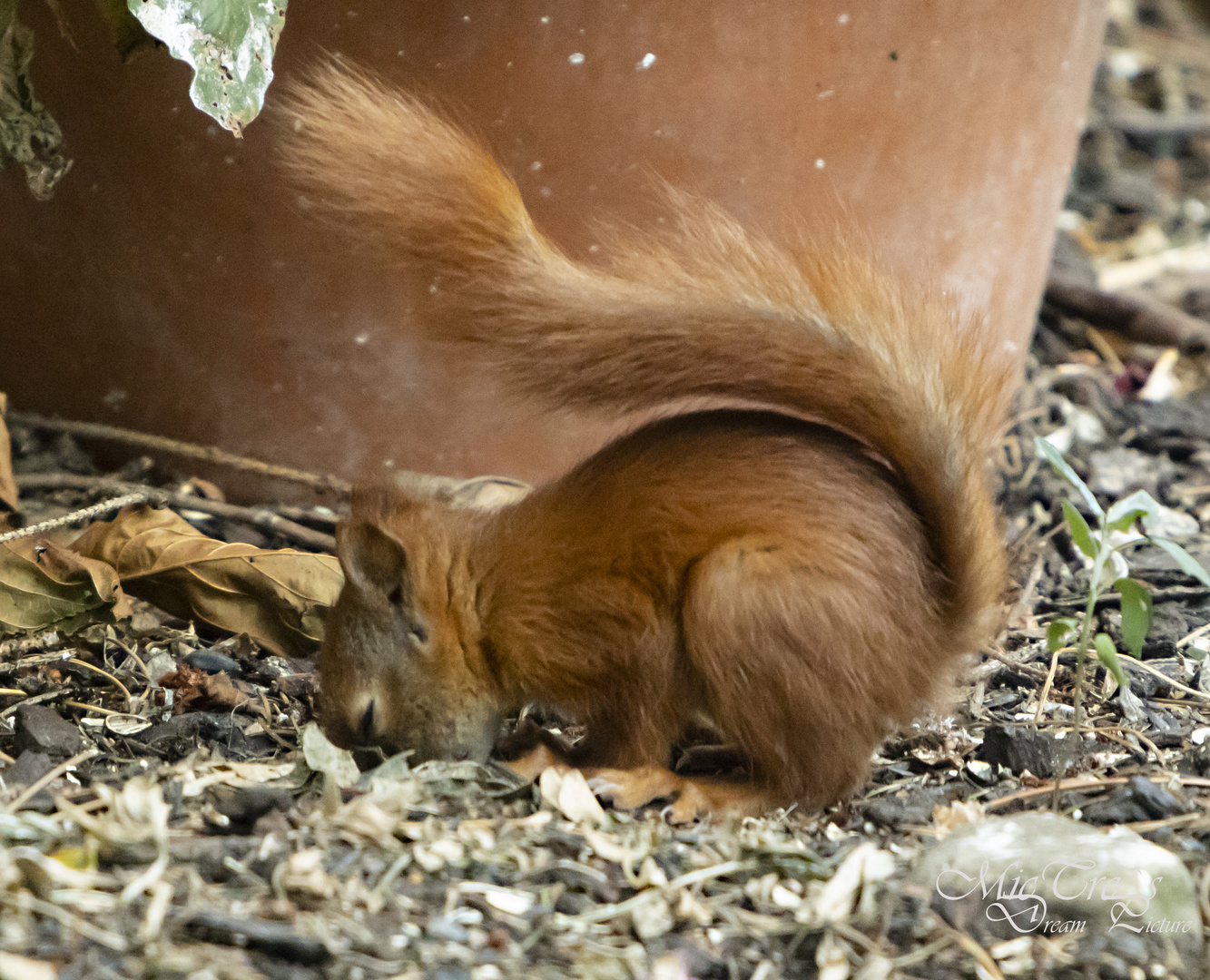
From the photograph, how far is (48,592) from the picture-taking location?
7.91 feet

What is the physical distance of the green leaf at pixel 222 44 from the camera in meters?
2.05

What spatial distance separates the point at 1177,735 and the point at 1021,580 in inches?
29.0

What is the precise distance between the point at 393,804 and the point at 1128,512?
3.89 ft

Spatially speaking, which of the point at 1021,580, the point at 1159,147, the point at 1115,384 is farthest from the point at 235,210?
the point at 1159,147

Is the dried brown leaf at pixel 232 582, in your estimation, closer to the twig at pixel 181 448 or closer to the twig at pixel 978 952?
the twig at pixel 181 448

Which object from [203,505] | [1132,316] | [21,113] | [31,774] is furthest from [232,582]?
[1132,316]

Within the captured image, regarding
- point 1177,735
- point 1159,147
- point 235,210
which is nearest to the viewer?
point 1177,735

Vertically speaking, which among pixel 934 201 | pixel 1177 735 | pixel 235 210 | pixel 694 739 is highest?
pixel 934 201

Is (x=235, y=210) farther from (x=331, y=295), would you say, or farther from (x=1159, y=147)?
(x=1159, y=147)

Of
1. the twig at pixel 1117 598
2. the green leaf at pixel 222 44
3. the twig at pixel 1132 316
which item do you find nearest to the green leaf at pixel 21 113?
the green leaf at pixel 222 44

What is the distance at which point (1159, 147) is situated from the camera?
5.89 m

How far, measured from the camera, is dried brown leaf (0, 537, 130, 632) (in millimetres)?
2389

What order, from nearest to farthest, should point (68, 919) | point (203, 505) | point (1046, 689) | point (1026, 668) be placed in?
point (68, 919), point (1046, 689), point (1026, 668), point (203, 505)

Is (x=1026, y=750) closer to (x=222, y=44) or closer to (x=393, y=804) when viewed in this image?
(x=393, y=804)
